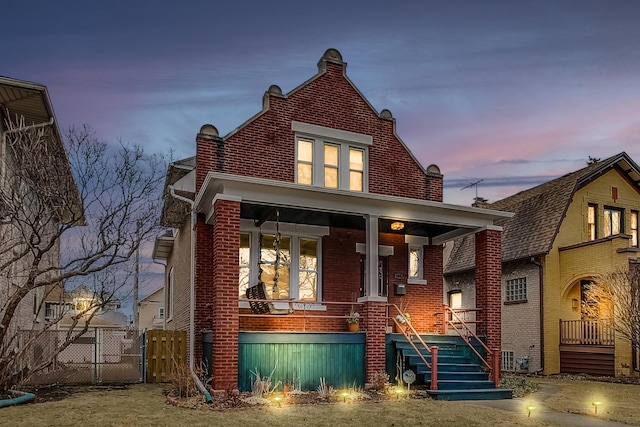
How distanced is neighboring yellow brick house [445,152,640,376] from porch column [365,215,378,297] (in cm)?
905

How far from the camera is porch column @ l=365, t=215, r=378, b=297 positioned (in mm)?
14539

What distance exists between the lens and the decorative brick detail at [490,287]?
15891 millimetres

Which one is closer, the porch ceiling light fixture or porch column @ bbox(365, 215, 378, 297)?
porch column @ bbox(365, 215, 378, 297)

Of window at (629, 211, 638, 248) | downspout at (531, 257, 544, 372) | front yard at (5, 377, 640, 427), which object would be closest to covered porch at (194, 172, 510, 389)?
front yard at (5, 377, 640, 427)

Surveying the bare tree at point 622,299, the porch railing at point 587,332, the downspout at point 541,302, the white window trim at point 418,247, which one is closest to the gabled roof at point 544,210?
the downspout at point 541,302

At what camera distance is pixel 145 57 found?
16969mm

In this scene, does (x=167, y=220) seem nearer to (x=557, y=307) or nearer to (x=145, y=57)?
(x=145, y=57)

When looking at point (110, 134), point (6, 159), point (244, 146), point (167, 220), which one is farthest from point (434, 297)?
point (6, 159)

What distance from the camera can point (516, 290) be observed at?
2297 cm

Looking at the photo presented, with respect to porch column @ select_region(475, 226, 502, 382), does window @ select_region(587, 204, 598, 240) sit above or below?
above

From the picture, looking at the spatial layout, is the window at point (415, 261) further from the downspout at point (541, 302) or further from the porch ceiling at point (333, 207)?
the downspout at point (541, 302)

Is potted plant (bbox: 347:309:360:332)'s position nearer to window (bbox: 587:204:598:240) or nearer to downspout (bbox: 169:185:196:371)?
downspout (bbox: 169:185:196:371)

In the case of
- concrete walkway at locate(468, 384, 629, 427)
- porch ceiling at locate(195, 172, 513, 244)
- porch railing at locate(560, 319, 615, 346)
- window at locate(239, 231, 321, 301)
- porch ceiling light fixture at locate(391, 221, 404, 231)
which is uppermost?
porch ceiling at locate(195, 172, 513, 244)

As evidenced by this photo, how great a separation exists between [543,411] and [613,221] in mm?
14720
